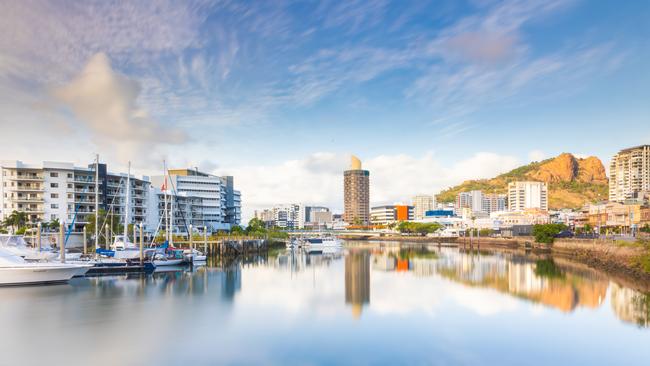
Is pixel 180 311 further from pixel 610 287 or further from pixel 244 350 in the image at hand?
pixel 610 287

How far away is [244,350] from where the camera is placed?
59.0 ft

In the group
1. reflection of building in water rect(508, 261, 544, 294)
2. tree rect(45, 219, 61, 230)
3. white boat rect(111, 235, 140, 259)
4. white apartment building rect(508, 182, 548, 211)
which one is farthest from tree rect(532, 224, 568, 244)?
white apartment building rect(508, 182, 548, 211)

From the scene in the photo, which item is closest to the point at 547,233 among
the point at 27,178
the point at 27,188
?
the point at 27,188

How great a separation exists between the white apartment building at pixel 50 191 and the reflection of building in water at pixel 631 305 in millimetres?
58088

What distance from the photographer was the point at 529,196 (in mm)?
182250

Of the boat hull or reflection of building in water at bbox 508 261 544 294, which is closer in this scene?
the boat hull

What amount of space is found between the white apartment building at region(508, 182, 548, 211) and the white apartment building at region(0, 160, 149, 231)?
513 ft

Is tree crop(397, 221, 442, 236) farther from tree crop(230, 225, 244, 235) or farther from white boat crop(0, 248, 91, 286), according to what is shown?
white boat crop(0, 248, 91, 286)

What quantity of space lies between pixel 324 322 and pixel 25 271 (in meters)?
22.6

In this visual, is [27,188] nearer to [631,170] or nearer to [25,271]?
[25,271]

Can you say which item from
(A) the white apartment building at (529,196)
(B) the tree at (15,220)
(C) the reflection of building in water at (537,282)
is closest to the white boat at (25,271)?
(B) the tree at (15,220)

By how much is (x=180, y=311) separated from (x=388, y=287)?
17.3m

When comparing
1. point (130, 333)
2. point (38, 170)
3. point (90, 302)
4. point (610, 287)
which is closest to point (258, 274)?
point (90, 302)

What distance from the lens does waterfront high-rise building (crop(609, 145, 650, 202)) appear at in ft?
479
